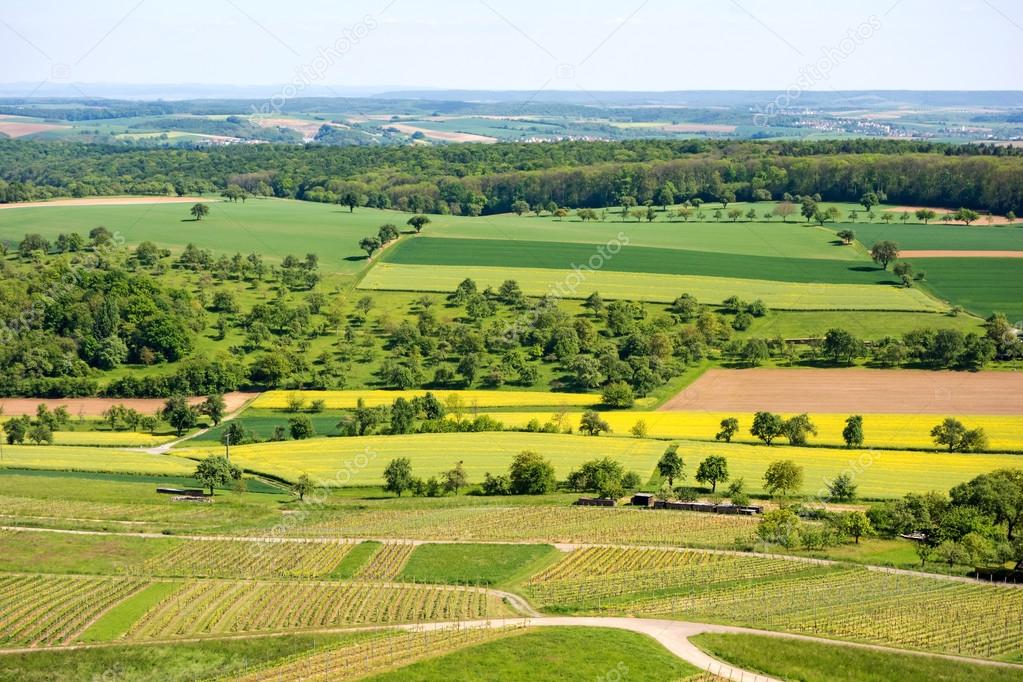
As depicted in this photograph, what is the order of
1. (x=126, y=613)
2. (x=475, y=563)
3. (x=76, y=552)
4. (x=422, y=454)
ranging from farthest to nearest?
(x=422, y=454)
(x=76, y=552)
(x=475, y=563)
(x=126, y=613)

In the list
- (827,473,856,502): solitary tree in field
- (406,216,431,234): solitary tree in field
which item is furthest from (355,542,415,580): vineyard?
(406,216,431,234): solitary tree in field

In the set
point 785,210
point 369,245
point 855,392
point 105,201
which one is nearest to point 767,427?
point 855,392

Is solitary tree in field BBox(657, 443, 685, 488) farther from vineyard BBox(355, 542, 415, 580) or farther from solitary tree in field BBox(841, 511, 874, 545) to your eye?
vineyard BBox(355, 542, 415, 580)

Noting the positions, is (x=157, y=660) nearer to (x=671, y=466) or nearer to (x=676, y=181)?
(x=671, y=466)

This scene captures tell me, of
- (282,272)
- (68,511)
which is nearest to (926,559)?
(68,511)

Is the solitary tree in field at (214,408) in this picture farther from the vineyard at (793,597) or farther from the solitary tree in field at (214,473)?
the vineyard at (793,597)

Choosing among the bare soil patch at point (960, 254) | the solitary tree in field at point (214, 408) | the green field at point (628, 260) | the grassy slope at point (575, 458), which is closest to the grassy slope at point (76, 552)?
the grassy slope at point (575, 458)
